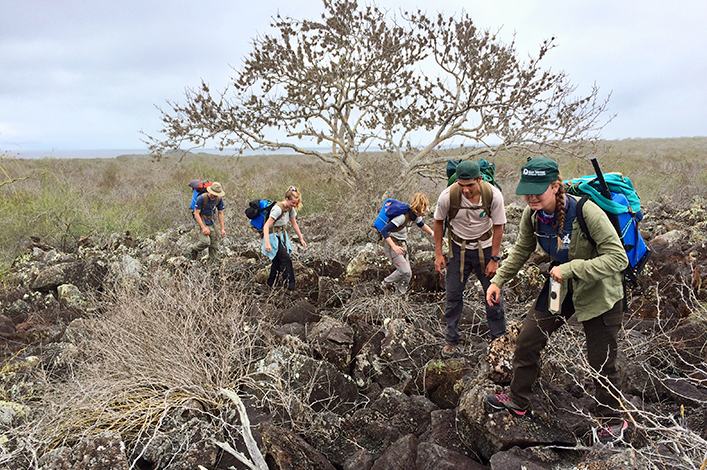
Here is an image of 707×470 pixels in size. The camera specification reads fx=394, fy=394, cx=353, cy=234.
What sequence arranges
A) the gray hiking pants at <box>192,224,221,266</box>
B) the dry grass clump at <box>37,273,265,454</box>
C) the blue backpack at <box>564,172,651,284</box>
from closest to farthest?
1. the blue backpack at <box>564,172,651,284</box>
2. the dry grass clump at <box>37,273,265,454</box>
3. the gray hiking pants at <box>192,224,221,266</box>

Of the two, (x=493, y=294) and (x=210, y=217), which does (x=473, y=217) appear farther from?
(x=210, y=217)

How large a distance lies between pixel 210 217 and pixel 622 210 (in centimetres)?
559

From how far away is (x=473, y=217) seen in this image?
3484mm

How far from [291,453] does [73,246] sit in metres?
8.19

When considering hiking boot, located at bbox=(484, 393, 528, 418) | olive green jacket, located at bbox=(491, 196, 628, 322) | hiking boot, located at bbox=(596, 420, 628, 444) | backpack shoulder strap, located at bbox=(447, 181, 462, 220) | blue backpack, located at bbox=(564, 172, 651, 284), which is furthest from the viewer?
backpack shoulder strap, located at bbox=(447, 181, 462, 220)

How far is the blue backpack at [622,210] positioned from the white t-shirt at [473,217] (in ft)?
3.97

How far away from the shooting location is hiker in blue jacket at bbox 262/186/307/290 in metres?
5.07

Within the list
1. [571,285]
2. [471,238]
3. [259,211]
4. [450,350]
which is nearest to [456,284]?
[471,238]

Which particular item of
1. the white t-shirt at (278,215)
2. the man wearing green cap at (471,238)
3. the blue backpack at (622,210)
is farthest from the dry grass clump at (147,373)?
the blue backpack at (622,210)

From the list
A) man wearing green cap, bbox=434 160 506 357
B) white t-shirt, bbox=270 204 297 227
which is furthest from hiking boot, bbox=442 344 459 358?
white t-shirt, bbox=270 204 297 227

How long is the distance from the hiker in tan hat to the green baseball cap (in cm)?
502

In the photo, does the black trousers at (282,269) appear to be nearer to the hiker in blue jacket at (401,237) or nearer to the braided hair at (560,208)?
the hiker in blue jacket at (401,237)

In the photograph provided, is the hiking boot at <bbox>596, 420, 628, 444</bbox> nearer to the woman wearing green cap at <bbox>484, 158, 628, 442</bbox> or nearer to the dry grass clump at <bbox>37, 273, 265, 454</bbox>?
the woman wearing green cap at <bbox>484, 158, 628, 442</bbox>

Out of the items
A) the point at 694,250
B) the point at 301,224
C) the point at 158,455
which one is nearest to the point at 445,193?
the point at 158,455
